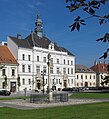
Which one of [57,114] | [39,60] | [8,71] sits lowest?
[57,114]

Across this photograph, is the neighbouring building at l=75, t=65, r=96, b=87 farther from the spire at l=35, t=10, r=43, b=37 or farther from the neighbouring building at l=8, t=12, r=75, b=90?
the spire at l=35, t=10, r=43, b=37

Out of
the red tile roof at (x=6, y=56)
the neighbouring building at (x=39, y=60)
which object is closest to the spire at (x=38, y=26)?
the neighbouring building at (x=39, y=60)

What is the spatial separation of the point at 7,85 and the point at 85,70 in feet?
133

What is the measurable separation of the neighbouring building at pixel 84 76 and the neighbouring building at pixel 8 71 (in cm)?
3176

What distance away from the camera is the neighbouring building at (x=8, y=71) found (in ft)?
202

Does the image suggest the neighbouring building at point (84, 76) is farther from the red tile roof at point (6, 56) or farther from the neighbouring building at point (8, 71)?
the red tile roof at point (6, 56)

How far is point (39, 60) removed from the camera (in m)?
71.8

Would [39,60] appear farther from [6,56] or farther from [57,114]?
[57,114]

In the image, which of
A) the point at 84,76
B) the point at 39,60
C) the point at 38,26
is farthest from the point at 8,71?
the point at 84,76

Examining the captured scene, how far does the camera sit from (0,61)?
61.6m

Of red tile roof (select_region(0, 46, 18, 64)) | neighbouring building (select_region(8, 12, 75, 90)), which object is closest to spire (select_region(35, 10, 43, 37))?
neighbouring building (select_region(8, 12, 75, 90))

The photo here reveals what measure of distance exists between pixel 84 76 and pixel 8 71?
1492 inches

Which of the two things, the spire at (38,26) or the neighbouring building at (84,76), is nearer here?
the spire at (38,26)

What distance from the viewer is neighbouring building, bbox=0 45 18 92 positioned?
202 ft
